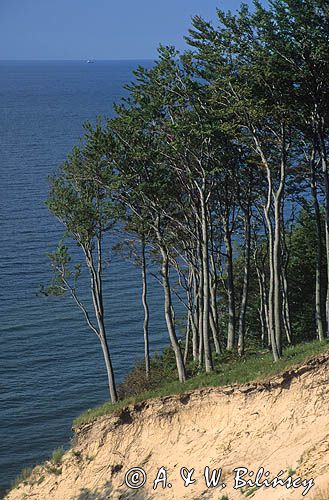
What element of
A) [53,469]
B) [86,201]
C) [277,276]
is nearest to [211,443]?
[277,276]

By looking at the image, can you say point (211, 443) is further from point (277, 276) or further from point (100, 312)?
point (100, 312)

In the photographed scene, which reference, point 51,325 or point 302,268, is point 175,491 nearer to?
point 302,268

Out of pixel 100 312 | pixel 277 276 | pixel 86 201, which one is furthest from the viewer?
pixel 100 312

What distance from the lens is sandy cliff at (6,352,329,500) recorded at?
78.9 feet

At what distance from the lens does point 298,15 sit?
28.6 metres

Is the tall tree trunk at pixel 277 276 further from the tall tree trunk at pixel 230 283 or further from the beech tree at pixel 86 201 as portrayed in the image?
the beech tree at pixel 86 201

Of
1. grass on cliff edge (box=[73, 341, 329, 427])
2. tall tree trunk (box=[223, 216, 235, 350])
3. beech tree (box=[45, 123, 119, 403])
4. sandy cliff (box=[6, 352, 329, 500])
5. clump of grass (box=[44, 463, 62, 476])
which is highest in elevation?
beech tree (box=[45, 123, 119, 403])

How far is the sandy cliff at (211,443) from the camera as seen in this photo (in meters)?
24.1

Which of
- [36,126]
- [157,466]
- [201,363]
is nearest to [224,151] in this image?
[201,363]

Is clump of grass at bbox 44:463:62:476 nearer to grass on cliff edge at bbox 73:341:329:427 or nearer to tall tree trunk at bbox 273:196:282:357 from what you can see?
grass on cliff edge at bbox 73:341:329:427

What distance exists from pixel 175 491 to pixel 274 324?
333 inches

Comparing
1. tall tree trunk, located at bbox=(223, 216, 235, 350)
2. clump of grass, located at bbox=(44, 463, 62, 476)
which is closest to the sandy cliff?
clump of grass, located at bbox=(44, 463, 62, 476)

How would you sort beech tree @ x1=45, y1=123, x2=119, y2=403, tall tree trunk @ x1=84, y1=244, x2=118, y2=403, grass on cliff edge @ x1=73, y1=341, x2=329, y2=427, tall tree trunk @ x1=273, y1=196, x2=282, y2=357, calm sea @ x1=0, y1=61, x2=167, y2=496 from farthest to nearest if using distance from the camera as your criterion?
calm sea @ x1=0, y1=61, x2=167, y2=496, tall tree trunk @ x1=84, y1=244, x2=118, y2=403, beech tree @ x1=45, y1=123, x2=119, y2=403, tall tree trunk @ x1=273, y1=196, x2=282, y2=357, grass on cliff edge @ x1=73, y1=341, x2=329, y2=427

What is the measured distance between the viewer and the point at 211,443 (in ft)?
92.4
